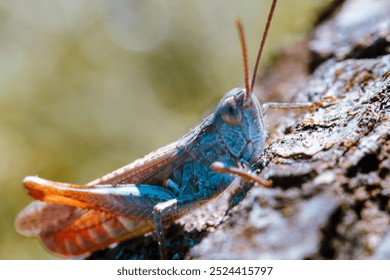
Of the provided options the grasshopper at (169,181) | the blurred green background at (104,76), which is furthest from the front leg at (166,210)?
the blurred green background at (104,76)

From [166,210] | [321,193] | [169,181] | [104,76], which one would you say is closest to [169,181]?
[169,181]

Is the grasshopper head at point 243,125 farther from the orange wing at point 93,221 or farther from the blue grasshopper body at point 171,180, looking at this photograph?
the orange wing at point 93,221

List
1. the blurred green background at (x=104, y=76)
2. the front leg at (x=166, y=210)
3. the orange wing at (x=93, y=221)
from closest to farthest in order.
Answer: the front leg at (x=166, y=210) → the orange wing at (x=93, y=221) → the blurred green background at (x=104, y=76)

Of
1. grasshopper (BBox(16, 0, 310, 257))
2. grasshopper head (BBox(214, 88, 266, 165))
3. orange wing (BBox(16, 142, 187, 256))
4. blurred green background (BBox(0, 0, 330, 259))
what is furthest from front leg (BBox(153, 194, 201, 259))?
blurred green background (BBox(0, 0, 330, 259))

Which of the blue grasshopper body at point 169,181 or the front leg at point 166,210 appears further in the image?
the blue grasshopper body at point 169,181

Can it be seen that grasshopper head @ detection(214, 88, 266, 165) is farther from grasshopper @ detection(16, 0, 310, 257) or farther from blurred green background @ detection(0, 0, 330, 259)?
blurred green background @ detection(0, 0, 330, 259)
